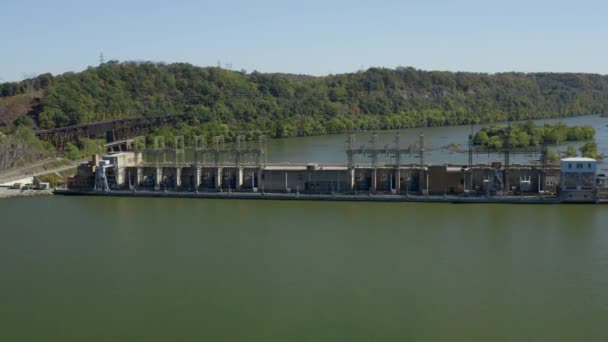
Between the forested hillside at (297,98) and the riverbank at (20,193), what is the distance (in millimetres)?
11569

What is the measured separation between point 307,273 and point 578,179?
6.91 meters

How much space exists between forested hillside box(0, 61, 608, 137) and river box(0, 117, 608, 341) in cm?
1697

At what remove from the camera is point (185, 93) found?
36438 mm

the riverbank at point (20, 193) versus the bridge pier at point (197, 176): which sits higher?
the bridge pier at point (197, 176)

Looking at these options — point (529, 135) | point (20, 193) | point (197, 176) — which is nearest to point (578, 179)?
point (197, 176)

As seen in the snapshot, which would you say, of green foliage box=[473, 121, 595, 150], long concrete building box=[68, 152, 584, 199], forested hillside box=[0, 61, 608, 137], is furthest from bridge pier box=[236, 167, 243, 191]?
forested hillside box=[0, 61, 608, 137]

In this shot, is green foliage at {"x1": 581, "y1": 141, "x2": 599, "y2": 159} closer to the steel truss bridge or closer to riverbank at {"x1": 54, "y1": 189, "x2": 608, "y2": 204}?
riverbank at {"x1": 54, "y1": 189, "x2": 608, "y2": 204}

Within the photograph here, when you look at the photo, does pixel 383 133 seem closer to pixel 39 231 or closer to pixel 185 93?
pixel 185 93

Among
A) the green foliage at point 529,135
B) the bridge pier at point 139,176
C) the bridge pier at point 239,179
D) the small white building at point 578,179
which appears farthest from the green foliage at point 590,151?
the bridge pier at point 139,176

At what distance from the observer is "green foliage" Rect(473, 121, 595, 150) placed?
24484mm

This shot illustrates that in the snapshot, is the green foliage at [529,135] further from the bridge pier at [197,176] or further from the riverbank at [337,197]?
the bridge pier at [197,176]

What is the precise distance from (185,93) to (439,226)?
2685 cm

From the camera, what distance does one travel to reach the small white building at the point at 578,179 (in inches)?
515

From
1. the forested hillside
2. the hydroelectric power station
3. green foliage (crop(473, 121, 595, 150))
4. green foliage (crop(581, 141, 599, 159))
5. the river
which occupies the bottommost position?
the river
